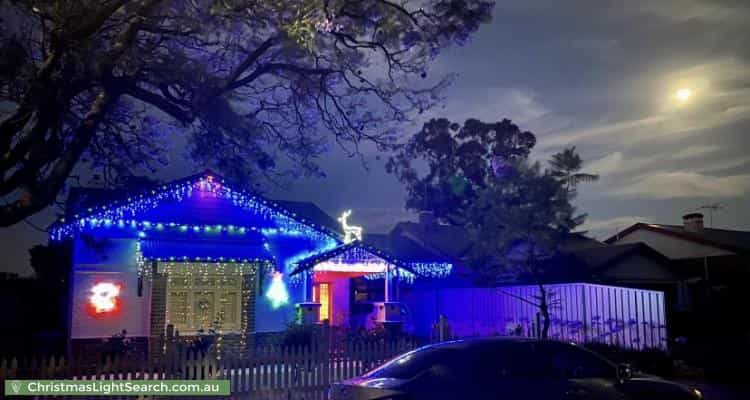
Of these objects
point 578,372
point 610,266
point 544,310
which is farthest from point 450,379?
point 610,266

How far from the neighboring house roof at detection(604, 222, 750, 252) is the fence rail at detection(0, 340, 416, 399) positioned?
22439 mm

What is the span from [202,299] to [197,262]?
1.09 meters

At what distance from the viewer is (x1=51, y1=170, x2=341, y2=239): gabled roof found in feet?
52.9

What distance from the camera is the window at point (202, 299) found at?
18078 millimetres

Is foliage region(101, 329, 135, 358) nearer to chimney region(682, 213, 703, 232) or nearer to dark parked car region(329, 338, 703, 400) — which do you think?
dark parked car region(329, 338, 703, 400)

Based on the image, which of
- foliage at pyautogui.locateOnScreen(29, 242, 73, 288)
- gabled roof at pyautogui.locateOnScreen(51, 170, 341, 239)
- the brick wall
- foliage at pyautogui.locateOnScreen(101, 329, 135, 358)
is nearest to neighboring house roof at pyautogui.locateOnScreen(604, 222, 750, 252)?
gabled roof at pyautogui.locateOnScreen(51, 170, 341, 239)

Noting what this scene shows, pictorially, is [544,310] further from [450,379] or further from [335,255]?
[450,379]

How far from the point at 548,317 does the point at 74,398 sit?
11.5 m

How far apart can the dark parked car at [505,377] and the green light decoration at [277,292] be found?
1137 cm

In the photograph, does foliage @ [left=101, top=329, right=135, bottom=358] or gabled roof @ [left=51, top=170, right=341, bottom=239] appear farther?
foliage @ [left=101, top=329, right=135, bottom=358]

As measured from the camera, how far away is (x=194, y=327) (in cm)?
1823

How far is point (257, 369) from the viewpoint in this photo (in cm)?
1120

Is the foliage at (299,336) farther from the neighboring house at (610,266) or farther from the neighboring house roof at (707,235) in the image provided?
the neighboring house roof at (707,235)

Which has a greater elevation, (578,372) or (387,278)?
(387,278)
